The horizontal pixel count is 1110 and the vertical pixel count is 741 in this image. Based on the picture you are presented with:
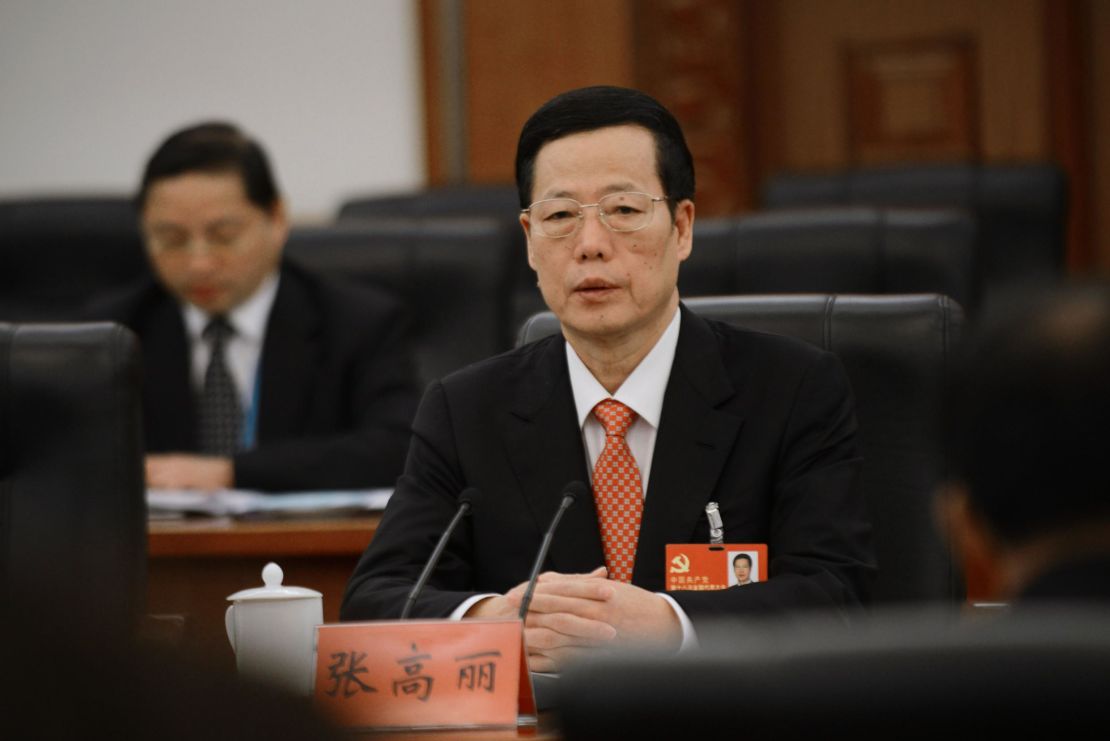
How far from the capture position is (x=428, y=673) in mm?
1499

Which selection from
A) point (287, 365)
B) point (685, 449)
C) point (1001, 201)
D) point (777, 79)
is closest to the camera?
point (685, 449)

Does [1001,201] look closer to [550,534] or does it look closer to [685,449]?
[685,449]

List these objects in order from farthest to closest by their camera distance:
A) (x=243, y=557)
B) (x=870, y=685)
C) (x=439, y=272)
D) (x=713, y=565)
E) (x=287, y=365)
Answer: (x=439, y=272) < (x=287, y=365) < (x=243, y=557) < (x=713, y=565) < (x=870, y=685)

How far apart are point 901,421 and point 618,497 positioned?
1.42ft

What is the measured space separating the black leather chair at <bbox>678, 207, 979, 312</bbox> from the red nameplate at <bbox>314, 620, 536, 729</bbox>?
1.83 meters

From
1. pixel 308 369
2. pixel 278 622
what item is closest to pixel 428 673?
pixel 278 622

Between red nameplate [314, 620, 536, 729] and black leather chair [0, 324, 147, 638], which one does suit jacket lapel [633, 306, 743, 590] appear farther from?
black leather chair [0, 324, 147, 638]

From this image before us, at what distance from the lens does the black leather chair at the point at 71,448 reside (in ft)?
7.25

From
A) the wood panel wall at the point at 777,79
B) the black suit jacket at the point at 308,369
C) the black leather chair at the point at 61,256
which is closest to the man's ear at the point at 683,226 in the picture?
the black suit jacket at the point at 308,369

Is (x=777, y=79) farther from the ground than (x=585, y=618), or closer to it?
farther from the ground

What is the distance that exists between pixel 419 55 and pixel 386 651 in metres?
4.04

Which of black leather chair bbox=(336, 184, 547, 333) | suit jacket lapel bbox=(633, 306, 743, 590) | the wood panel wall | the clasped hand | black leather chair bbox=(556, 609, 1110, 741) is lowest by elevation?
the clasped hand

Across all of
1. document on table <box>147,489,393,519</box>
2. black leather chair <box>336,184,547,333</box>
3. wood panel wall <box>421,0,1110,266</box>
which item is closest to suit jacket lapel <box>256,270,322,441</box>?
document on table <box>147,489,393,519</box>

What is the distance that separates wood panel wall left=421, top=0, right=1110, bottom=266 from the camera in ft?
16.9
